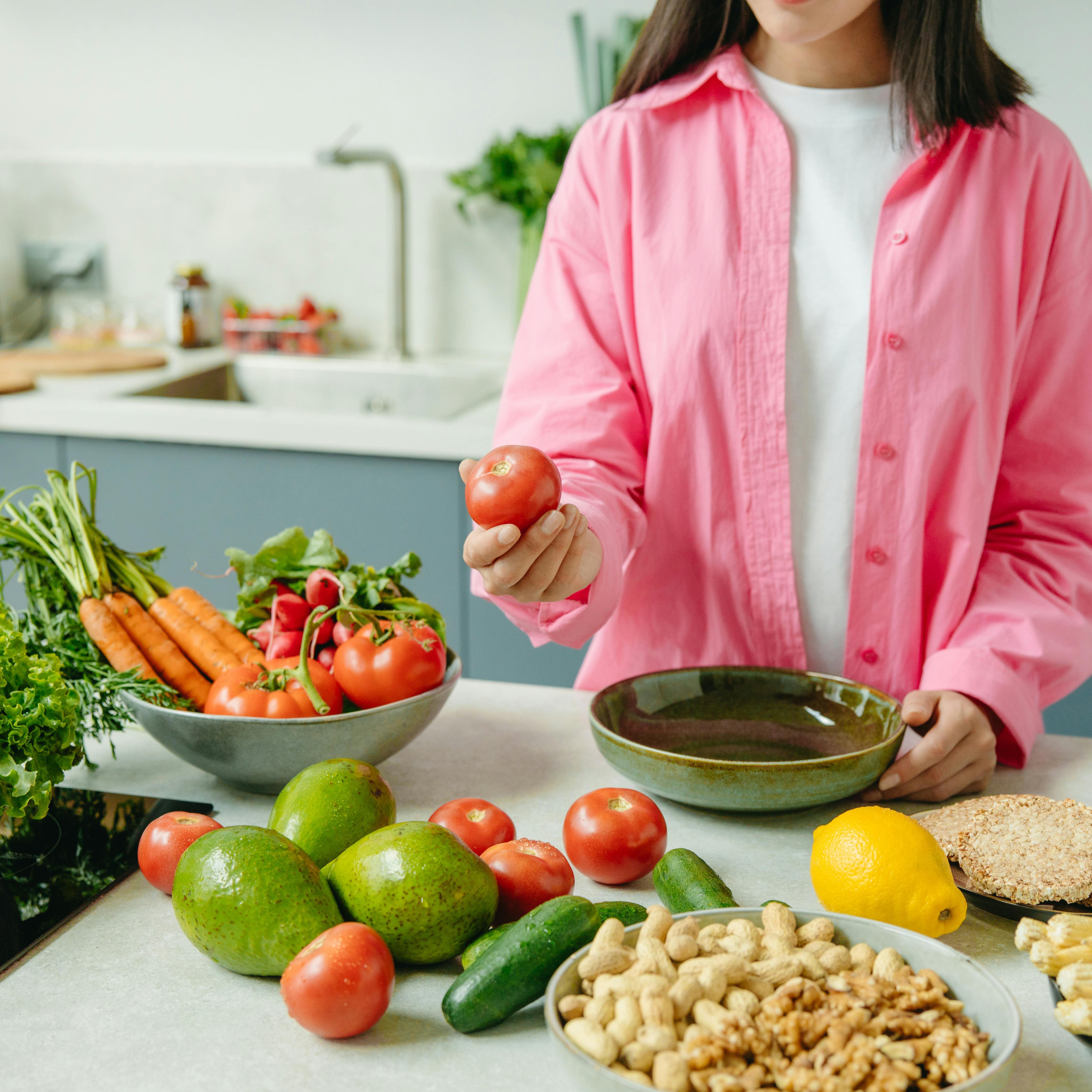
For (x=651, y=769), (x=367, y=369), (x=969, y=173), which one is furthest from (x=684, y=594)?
(x=367, y=369)

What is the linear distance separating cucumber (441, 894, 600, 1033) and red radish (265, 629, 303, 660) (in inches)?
16.5

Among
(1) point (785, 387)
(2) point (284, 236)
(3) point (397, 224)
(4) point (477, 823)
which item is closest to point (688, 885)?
(4) point (477, 823)

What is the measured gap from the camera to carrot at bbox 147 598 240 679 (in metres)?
1.02

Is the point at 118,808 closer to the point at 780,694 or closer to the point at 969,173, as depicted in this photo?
the point at 780,694

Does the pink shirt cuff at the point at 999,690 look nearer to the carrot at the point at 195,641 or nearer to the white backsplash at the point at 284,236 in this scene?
the carrot at the point at 195,641

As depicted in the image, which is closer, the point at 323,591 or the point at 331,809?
the point at 331,809

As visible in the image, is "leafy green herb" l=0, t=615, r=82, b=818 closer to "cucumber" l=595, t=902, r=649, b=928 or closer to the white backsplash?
"cucumber" l=595, t=902, r=649, b=928

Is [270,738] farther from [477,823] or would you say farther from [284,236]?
[284,236]

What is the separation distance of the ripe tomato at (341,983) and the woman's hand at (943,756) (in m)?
0.47

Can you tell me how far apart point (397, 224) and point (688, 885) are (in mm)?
2169

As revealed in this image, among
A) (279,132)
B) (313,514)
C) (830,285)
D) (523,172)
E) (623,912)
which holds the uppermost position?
(279,132)

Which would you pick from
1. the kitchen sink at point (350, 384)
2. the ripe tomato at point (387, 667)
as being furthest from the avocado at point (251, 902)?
the kitchen sink at point (350, 384)

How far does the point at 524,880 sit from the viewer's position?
Answer: 756mm

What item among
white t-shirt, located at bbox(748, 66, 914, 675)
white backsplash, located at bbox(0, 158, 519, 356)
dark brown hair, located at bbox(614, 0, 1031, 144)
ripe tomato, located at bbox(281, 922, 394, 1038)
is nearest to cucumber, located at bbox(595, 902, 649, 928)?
ripe tomato, located at bbox(281, 922, 394, 1038)
